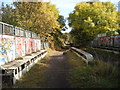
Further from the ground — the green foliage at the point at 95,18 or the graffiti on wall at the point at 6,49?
the green foliage at the point at 95,18

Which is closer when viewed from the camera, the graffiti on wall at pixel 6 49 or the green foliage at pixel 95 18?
the graffiti on wall at pixel 6 49

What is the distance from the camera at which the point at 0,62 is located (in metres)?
7.68

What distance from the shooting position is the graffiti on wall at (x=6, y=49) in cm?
811

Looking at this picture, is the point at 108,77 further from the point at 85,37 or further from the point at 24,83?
the point at 85,37

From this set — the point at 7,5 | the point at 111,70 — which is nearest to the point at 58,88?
the point at 111,70

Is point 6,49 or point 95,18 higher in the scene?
point 95,18

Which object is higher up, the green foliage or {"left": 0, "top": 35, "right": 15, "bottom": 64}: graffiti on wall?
the green foliage

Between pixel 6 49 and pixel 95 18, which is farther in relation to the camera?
pixel 95 18

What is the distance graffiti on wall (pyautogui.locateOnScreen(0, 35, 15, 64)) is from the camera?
8.11 metres

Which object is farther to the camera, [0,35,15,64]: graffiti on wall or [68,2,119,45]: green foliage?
[68,2,119,45]: green foliage

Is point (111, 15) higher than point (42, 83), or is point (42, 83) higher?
point (111, 15)

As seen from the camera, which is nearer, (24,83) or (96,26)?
(24,83)

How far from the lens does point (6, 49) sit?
28.7ft

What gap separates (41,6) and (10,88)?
1834cm
